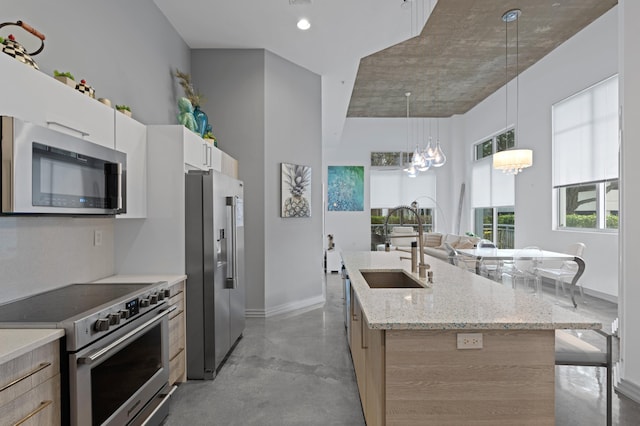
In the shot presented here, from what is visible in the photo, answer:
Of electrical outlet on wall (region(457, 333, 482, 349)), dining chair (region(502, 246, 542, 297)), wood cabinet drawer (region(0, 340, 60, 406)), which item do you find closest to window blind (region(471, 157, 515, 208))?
dining chair (region(502, 246, 542, 297))

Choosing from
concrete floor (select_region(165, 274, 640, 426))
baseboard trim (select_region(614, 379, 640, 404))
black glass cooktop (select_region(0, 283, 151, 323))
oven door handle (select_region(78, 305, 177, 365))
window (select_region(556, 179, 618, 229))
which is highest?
window (select_region(556, 179, 618, 229))

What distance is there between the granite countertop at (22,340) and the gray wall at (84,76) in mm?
609

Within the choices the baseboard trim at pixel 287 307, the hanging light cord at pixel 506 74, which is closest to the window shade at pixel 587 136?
the hanging light cord at pixel 506 74

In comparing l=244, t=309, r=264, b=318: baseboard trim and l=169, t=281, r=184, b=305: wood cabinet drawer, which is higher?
l=169, t=281, r=184, b=305: wood cabinet drawer

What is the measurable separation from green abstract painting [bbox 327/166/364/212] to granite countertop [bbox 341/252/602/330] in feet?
22.8

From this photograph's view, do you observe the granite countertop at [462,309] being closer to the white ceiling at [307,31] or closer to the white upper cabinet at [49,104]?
the white upper cabinet at [49,104]

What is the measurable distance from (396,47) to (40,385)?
574 centimetres

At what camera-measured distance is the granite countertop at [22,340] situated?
1.22 meters

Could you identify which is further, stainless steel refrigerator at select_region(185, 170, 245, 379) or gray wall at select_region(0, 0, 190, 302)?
stainless steel refrigerator at select_region(185, 170, 245, 379)

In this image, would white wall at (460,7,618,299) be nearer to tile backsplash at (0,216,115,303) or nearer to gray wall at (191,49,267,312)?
gray wall at (191,49,267,312)

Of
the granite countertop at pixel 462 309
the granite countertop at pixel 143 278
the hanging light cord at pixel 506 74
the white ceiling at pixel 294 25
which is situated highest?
the hanging light cord at pixel 506 74

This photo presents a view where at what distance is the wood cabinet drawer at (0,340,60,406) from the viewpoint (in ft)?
3.97

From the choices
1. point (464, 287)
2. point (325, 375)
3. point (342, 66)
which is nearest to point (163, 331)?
point (325, 375)

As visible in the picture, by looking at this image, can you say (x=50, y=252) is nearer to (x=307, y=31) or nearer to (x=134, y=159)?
(x=134, y=159)
